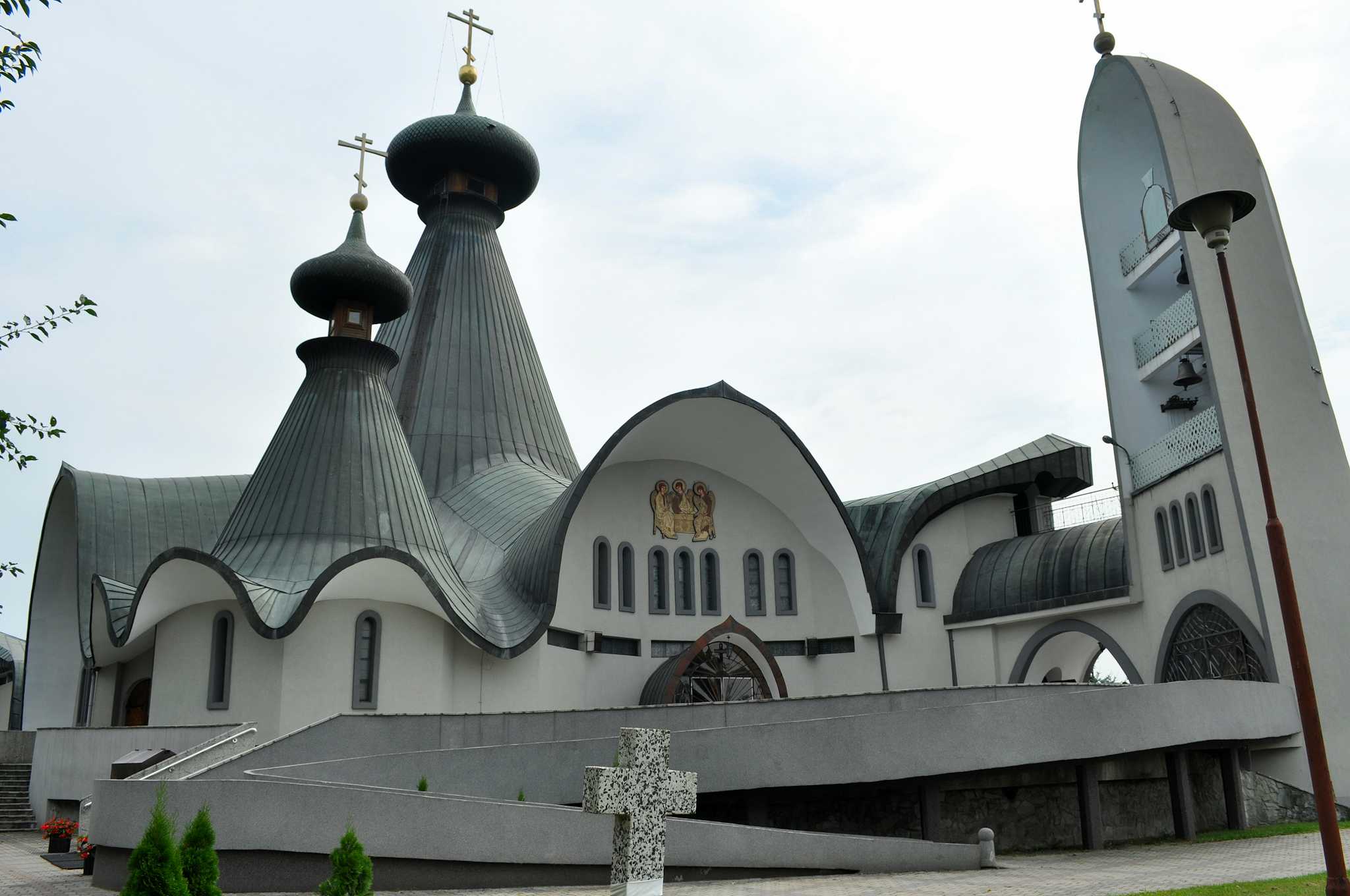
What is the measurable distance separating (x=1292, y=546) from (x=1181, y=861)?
237 inches

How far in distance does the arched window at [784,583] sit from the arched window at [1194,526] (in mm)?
7172

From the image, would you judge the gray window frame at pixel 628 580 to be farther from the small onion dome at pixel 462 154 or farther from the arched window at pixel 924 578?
the small onion dome at pixel 462 154

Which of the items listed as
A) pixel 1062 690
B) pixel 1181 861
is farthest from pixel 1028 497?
pixel 1181 861

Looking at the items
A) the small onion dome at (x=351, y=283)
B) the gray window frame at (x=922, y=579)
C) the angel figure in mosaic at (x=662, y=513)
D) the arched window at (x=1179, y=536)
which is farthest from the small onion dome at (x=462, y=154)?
the arched window at (x=1179, y=536)

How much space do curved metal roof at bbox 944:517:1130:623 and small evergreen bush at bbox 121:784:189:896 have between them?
49.9 ft

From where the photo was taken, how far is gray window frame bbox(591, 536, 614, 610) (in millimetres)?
19359

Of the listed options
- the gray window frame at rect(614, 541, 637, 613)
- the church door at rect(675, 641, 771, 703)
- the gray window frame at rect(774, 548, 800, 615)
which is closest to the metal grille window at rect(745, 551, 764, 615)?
the gray window frame at rect(774, 548, 800, 615)

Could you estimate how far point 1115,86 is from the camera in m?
19.1

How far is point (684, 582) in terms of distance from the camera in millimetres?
20531

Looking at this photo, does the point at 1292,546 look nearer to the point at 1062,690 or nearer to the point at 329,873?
the point at 1062,690

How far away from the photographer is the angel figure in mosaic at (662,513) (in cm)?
2042

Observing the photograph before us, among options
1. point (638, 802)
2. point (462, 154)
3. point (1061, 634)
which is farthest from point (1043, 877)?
point (462, 154)

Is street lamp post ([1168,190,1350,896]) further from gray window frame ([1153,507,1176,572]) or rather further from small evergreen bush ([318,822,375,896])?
gray window frame ([1153,507,1176,572])

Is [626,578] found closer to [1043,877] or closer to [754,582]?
[754,582]
